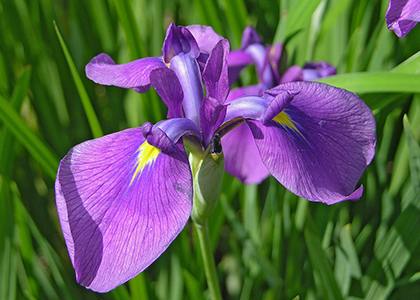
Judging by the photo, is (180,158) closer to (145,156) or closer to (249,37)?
(145,156)

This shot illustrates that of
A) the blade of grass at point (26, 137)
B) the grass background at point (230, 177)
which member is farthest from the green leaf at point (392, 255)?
the blade of grass at point (26, 137)

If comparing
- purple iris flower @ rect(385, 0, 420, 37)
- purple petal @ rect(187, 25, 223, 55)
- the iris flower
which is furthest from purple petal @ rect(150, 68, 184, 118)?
purple iris flower @ rect(385, 0, 420, 37)

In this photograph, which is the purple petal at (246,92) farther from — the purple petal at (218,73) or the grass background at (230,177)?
the purple petal at (218,73)

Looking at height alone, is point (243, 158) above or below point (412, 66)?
below

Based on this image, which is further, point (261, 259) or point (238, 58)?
point (238, 58)

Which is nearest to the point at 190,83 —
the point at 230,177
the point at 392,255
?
the point at 230,177

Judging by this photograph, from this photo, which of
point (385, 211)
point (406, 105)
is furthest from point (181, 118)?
point (406, 105)
